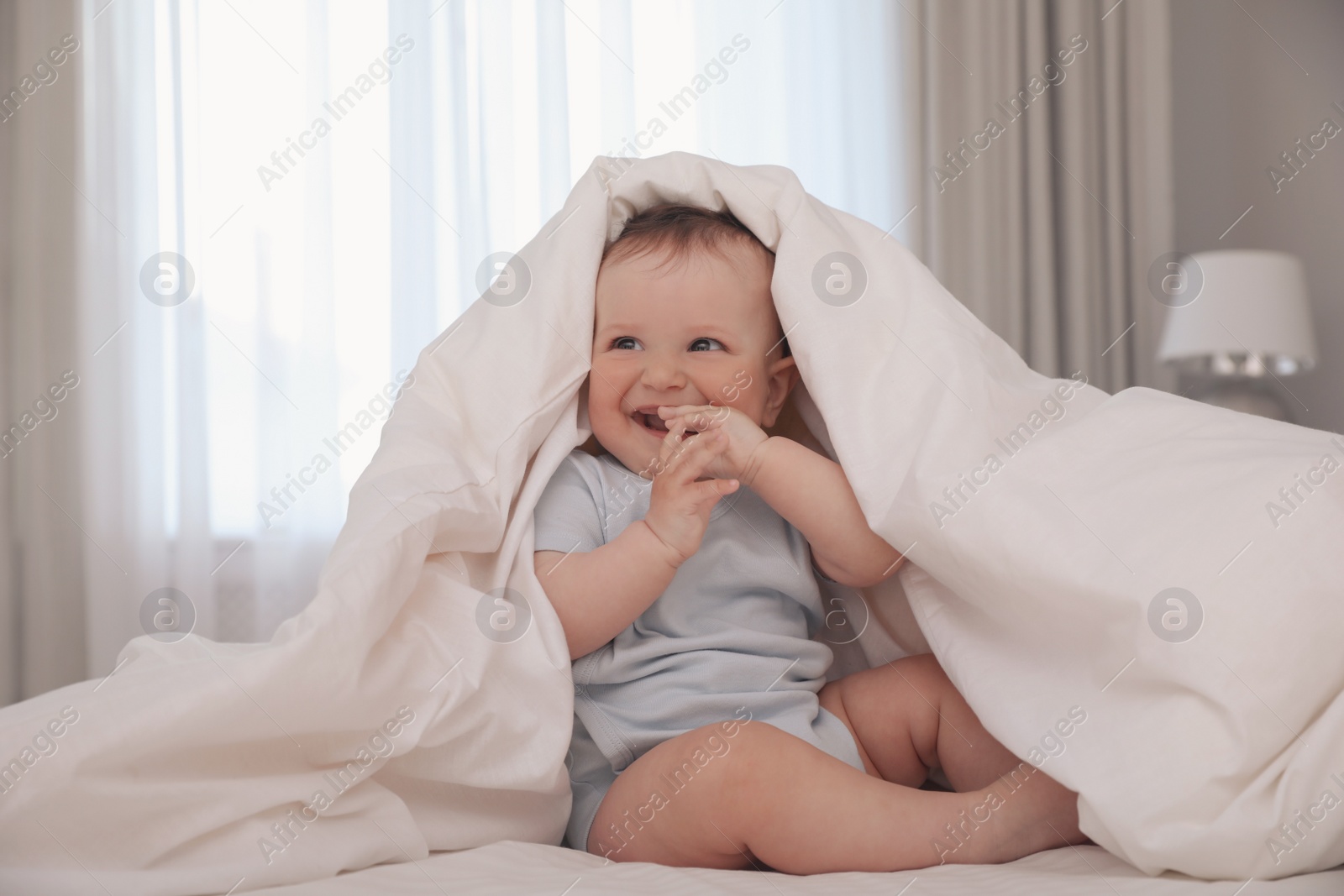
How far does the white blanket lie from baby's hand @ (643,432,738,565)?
0.12 m

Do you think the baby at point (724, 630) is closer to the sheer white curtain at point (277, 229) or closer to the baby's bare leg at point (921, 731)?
the baby's bare leg at point (921, 731)

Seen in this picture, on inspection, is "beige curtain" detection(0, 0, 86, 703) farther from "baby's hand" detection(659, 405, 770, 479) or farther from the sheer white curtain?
"baby's hand" detection(659, 405, 770, 479)

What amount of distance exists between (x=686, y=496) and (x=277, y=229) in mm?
1656

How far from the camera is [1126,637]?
0.64 metres

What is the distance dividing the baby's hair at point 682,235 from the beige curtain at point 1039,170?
1.45m

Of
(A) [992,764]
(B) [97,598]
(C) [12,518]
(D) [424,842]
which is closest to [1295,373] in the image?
(A) [992,764]

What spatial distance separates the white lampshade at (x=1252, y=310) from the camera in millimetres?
1976

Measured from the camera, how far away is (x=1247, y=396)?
2.07 metres

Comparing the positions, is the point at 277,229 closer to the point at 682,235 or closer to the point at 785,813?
the point at 682,235

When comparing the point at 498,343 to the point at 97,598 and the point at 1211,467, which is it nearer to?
the point at 1211,467

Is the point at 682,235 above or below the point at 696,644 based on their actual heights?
above

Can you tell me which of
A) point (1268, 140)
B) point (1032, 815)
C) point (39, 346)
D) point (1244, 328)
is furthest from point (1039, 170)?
point (39, 346)

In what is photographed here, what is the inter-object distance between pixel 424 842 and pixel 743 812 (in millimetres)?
231

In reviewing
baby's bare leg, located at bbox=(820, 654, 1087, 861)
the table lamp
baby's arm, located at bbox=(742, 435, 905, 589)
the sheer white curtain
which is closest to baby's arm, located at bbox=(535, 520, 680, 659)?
baby's arm, located at bbox=(742, 435, 905, 589)
